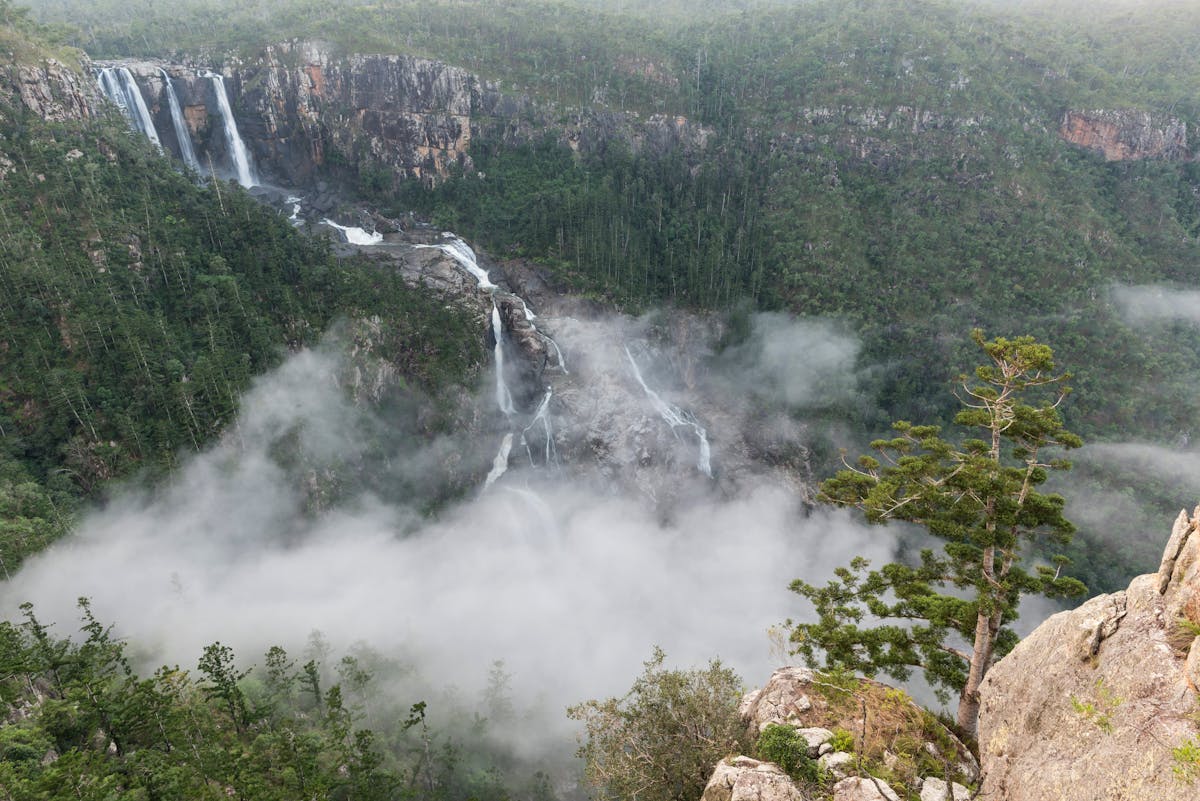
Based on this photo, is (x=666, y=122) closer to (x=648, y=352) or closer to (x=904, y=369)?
(x=648, y=352)

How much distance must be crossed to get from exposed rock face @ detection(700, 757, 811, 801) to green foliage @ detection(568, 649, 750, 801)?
6.57 ft

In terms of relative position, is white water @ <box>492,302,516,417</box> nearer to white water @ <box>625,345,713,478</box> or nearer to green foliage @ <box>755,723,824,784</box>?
white water @ <box>625,345,713,478</box>

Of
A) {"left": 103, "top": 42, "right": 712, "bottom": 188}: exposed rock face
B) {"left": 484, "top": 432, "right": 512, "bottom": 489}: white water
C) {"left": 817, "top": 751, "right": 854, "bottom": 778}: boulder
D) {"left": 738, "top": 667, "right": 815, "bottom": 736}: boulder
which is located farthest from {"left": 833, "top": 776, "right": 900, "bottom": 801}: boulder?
{"left": 103, "top": 42, "right": 712, "bottom": 188}: exposed rock face

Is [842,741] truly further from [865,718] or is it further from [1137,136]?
[1137,136]

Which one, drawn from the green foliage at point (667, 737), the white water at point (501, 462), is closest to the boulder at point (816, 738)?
the green foliage at point (667, 737)

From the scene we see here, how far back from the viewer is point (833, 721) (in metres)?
15.0

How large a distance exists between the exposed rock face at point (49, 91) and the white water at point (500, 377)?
4058cm

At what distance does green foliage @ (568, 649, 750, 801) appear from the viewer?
1627 centimetres

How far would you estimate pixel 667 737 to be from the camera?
57.6 feet

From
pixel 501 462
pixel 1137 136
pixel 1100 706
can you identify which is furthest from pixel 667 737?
pixel 1137 136

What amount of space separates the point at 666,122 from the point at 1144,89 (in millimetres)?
68614

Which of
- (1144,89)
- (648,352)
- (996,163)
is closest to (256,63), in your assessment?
(648,352)

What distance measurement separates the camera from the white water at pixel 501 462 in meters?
61.8

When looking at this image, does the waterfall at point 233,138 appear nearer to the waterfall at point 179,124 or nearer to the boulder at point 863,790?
the waterfall at point 179,124
